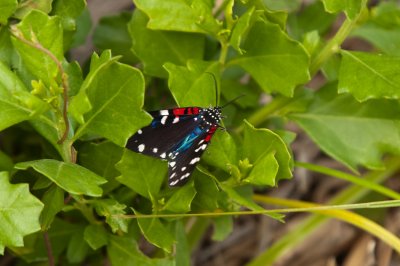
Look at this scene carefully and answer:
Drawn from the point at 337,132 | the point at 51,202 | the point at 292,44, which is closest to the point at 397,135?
the point at 337,132

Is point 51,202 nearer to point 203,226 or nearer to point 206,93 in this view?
point 206,93

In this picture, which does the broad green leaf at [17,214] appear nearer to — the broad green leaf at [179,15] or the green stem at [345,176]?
the broad green leaf at [179,15]

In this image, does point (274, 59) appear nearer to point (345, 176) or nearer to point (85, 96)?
point (345, 176)

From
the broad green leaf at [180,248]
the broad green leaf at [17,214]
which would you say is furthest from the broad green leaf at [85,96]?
the broad green leaf at [180,248]

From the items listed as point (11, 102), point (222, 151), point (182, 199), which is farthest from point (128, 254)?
point (11, 102)

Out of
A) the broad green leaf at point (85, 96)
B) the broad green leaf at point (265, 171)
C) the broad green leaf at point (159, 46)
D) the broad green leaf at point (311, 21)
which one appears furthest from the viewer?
the broad green leaf at point (311, 21)

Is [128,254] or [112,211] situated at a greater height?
[112,211]
